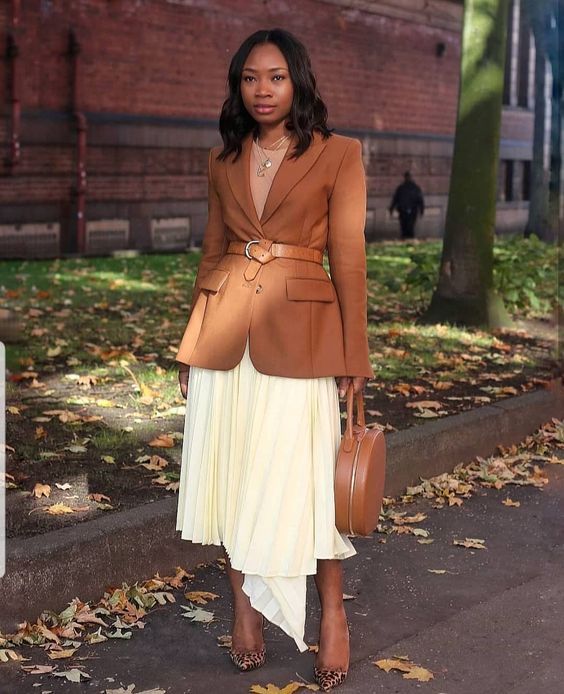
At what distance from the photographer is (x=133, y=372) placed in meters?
8.60

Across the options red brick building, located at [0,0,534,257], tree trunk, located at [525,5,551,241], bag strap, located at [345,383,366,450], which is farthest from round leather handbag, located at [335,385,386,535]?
tree trunk, located at [525,5,551,241]

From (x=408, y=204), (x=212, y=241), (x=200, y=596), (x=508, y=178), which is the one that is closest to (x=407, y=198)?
(x=408, y=204)

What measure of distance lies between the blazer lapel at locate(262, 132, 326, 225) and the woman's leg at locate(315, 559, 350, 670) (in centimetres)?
124

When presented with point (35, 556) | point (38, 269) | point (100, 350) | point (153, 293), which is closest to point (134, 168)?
point (38, 269)

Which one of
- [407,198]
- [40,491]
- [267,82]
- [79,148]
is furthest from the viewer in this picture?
[407,198]

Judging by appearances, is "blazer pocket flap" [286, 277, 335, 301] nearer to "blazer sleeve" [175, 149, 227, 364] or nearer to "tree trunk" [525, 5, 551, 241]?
"blazer sleeve" [175, 149, 227, 364]

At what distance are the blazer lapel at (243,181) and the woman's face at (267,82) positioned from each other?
6.5 inches

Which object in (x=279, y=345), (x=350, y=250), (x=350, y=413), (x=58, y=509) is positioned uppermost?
(x=350, y=250)

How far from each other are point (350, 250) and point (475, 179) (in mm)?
7209

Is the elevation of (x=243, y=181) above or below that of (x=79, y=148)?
below

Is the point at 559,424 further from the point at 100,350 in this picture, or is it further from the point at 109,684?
the point at 109,684

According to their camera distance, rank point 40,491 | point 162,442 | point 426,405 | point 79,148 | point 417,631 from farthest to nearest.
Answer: point 79,148
point 426,405
point 162,442
point 40,491
point 417,631

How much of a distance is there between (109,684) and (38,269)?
491 inches

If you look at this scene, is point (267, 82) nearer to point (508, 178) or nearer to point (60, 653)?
point (60, 653)
